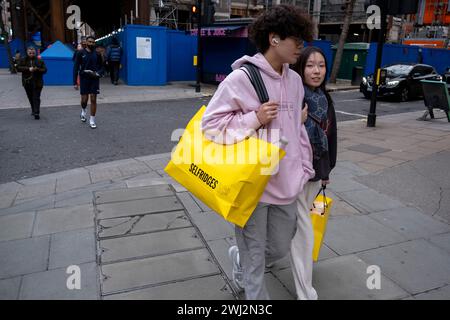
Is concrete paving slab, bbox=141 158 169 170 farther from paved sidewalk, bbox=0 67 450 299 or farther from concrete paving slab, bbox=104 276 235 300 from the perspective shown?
concrete paving slab, bbox=104 276 235 300

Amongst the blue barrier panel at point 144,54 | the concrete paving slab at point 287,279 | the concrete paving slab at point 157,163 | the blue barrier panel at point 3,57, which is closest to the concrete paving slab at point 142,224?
the concrete paving slab at point 287,279

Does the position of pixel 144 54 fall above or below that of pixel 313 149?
above

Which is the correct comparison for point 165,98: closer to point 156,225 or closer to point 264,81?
point 156,225

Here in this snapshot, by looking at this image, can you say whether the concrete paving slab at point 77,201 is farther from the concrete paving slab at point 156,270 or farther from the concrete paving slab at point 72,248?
the concrete paving slab at point 156,270

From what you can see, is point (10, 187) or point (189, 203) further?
point (10, 187)

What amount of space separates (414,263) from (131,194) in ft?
10.1

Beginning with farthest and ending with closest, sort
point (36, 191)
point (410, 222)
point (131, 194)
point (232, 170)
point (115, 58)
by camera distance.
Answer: point (115, 58) < point (36, 191) < point (131, 194) < point (410, 222) < point (232, 170)

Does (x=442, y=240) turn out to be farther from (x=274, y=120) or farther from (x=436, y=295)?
(x=274, y=120)

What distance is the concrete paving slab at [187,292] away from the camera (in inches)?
108

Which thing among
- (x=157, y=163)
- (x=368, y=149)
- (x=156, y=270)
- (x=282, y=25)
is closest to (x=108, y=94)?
(x=157, y=163)

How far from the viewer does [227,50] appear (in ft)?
59.1

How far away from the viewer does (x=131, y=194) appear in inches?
188

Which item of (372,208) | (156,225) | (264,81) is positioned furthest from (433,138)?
(264,81)

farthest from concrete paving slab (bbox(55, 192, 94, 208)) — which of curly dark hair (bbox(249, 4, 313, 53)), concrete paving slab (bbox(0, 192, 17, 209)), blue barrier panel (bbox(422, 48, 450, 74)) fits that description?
blue barrier panel (bbox(422, 48, 450, 74))
